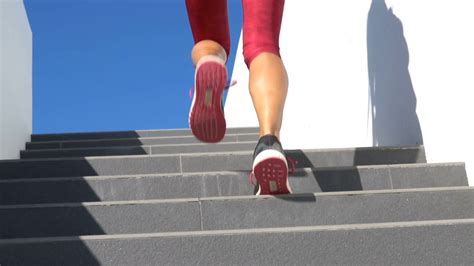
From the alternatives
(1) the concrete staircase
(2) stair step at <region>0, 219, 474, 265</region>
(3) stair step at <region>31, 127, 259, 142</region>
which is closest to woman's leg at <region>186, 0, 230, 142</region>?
(1) the concrete staircase

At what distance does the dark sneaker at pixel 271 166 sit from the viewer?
1.65 metres

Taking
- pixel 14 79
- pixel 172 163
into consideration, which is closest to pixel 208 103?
pixel 172 163

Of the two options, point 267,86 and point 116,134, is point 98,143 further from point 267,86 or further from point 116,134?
point 267,86

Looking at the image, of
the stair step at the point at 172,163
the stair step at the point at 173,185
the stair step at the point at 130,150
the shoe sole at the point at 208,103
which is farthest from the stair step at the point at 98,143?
the shoe sole at the point at 208,103

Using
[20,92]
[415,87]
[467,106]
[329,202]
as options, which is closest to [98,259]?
[329,202]

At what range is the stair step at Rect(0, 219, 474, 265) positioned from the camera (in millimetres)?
1384

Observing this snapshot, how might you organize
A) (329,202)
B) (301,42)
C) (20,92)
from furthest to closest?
(301,42) < (20,92) < (329,202)

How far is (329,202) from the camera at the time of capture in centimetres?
179

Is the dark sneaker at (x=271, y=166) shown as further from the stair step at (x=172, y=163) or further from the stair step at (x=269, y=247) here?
the stair step at (x=172, y=163)

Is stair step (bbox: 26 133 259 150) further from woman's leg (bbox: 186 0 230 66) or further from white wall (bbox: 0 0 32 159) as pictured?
woman's leg (bbox: 186 0 230 66)

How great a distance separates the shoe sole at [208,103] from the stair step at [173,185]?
306 mm

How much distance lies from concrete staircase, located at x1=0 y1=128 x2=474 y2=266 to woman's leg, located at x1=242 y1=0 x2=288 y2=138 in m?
0.24

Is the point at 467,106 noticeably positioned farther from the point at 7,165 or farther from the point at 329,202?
the point at 7,165

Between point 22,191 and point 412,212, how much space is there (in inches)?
50.8
